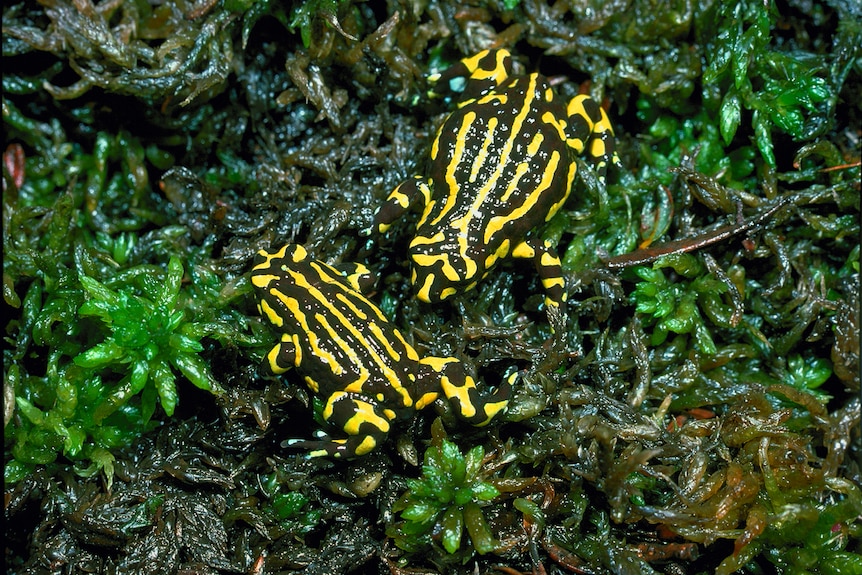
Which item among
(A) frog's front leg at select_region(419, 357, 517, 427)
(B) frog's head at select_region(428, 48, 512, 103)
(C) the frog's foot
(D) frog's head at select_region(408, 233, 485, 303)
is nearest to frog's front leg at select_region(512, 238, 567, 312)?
(D) frog's head at select_region(408, 233, 485, 303)

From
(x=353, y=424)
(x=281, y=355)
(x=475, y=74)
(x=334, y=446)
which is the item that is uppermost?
(x=475, y=74)

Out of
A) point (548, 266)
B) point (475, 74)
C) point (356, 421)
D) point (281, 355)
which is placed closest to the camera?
point (356, 421)

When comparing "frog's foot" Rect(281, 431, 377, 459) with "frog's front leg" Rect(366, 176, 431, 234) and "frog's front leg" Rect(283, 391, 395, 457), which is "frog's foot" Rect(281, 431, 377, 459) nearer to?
"frog's front leg" Rect(283, 391, 395, 457)

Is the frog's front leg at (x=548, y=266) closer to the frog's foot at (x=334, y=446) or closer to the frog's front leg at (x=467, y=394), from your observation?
the frog's front leg at (x=467, y=394)

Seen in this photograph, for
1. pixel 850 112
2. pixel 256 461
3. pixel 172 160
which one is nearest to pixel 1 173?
pixel 172 160

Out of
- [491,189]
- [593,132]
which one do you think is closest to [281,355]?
[491,189]

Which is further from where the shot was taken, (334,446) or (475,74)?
(475,74)

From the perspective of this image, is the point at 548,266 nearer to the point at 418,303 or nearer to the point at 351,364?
the point at 418,303
